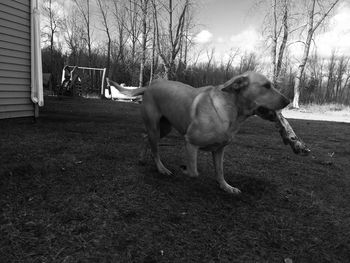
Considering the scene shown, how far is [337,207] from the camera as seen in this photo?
3164 millimetres

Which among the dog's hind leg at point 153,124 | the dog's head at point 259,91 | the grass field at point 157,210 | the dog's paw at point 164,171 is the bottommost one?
the grass field at point 157,210

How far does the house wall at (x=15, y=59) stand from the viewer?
20.9 feet

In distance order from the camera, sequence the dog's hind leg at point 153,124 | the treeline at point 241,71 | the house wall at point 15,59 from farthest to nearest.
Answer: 1. the treeline at point 241,71
2. the house wall at point 15,59
3. the dog's hind leg at point 153,124

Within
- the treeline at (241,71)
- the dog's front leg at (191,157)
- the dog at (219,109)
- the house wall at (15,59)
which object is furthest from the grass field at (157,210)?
the treeline at (241,71)

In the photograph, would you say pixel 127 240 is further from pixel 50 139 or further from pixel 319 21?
pixel 319 21

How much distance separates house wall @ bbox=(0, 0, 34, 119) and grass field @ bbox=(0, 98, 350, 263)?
7.63 feet

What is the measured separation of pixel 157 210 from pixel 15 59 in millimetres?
5787

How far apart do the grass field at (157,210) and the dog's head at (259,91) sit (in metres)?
1.02

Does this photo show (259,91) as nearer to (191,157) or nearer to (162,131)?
(191,157)

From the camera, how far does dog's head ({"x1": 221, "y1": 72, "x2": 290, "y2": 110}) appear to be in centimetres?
273

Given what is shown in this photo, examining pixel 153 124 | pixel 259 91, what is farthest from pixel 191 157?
pixel 259 91

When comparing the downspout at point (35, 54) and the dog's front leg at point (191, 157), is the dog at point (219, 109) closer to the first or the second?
the dog's front leg at point (191, 157)

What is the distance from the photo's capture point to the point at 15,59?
6.68 m

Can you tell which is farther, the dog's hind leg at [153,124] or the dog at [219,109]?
the dog's hind leg at [153,124]
